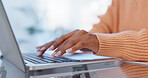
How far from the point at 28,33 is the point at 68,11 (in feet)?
1.94

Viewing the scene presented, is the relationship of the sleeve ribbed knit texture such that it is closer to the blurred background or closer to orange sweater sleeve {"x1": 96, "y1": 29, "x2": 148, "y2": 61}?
orange sweater sleeve {"x1": 96, "y1": 29, "x2": 148, "y2": 61}

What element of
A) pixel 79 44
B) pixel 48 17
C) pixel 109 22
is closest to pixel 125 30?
pixel 109 22

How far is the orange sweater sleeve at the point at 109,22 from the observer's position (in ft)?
3.45

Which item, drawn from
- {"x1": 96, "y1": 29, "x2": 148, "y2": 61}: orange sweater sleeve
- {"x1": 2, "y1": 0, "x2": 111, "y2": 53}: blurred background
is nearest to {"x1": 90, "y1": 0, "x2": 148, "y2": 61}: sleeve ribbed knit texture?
{"x1": 96, "y1": 29, "x2": 148, "y2": 61}: orange sweater sleeve

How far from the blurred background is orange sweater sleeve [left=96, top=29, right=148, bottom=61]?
4.32 feet

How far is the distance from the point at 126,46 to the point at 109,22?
1.84 ft

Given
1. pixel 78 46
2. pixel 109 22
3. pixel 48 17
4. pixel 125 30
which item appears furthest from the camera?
pixel 48 17

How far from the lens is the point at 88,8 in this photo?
2.15 meters

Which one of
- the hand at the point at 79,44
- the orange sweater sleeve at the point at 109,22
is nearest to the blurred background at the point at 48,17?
the orange sweater sleeve at the point at 109,22

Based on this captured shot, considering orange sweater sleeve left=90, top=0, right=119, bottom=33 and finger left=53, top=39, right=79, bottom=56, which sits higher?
orange sweater sleeve left=90, top=0, right=119, bottom=33

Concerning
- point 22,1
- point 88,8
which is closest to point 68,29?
point 88,8

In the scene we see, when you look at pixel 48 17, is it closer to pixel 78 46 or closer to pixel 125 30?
pixel 125 30

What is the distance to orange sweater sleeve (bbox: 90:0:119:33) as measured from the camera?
1052 mm

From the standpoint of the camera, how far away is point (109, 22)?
1.07m
